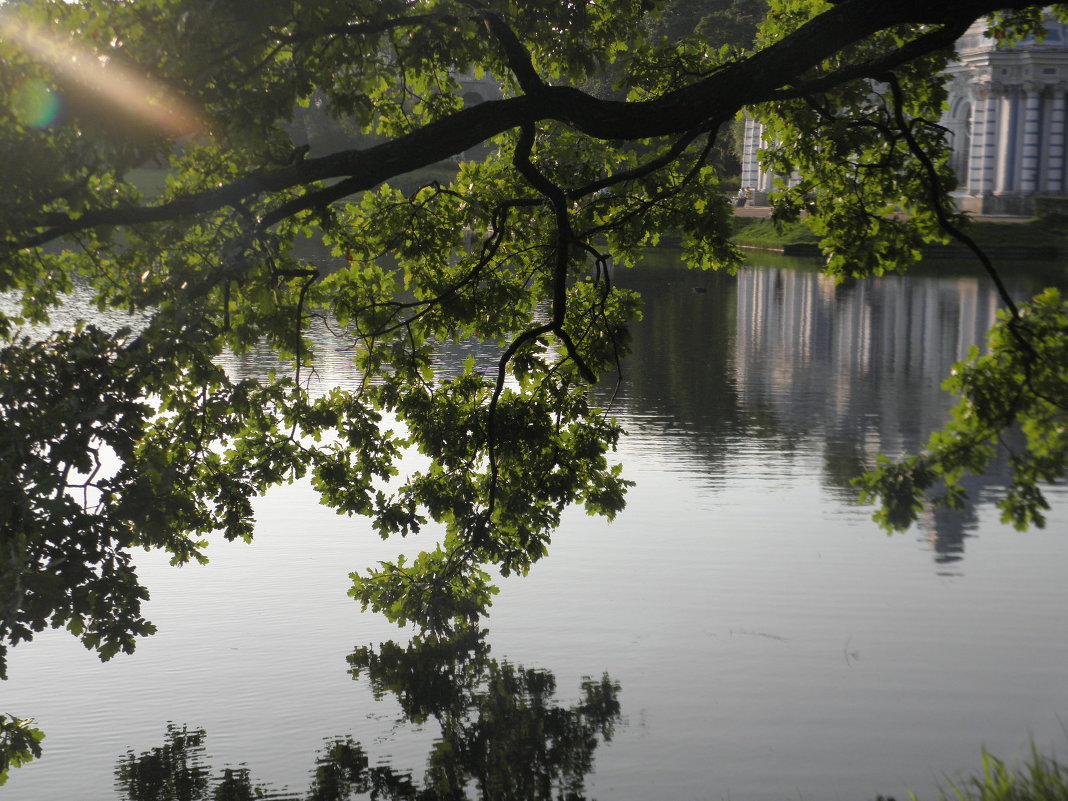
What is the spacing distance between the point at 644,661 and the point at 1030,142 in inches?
2151

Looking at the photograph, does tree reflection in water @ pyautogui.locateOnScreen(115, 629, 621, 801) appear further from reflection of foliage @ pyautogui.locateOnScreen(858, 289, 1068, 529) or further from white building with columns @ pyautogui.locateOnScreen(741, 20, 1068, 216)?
white building with columns @ pyautogui.locateOnScreen(741, 20, 1068, 216)

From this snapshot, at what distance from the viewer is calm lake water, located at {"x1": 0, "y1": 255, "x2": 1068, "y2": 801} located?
397 inches

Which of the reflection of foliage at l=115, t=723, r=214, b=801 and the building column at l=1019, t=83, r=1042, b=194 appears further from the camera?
the building column at l=1019, t=83, r=1042, b=194

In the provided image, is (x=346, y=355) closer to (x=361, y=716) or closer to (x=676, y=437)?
(x=676, y=437)

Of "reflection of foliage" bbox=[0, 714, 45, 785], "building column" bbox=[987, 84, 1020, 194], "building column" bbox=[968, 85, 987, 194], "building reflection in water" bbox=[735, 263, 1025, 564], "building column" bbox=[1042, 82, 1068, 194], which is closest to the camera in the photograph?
"reflection of foliage" bbox=[0, 714, 45, 785]

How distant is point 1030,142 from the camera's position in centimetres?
6134

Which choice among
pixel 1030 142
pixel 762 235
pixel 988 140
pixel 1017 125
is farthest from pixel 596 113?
pixel 988 140

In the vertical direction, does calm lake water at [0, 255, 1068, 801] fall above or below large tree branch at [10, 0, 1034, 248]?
below

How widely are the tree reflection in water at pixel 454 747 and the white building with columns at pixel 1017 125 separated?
168ft

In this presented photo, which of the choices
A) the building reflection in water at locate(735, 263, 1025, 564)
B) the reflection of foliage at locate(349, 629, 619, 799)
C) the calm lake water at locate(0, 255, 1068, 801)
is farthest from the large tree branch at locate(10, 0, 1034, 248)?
the building reflection in water at locate(735, 263, 1025, 564)

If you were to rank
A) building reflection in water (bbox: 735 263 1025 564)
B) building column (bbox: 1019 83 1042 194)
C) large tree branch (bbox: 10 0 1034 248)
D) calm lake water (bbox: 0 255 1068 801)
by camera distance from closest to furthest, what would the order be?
large tree branch (bbox: 10 0 1034 248) → calm lake water (bbox: 0 255 1068 801) → building reflection in water (bbox: 735 263 1025 564) → building column (bbox: 1019 83 1042 194)

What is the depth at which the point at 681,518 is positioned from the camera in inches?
651

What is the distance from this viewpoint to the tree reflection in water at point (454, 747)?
31.7 feet

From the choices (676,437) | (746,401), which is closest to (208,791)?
(676,437)
